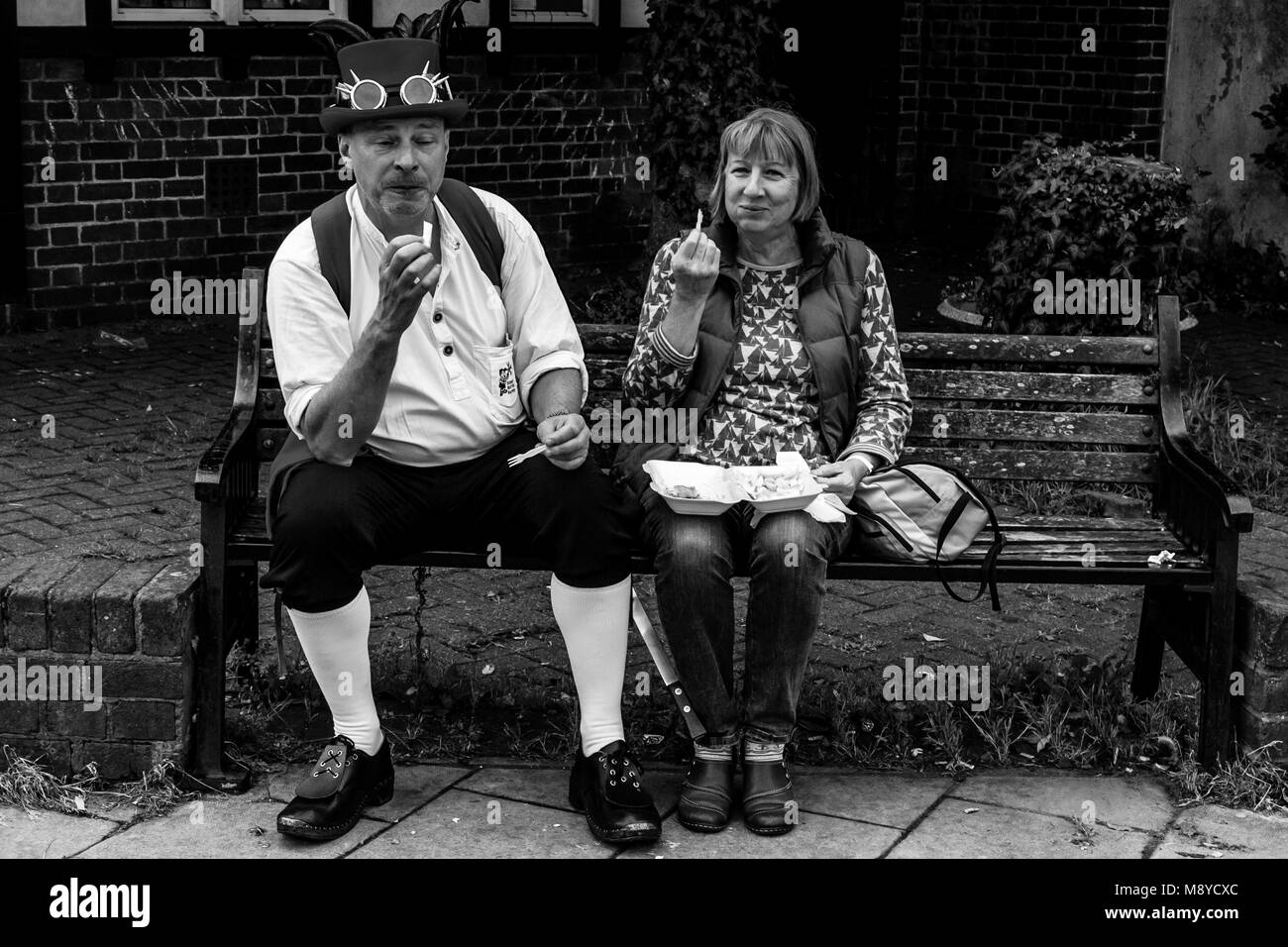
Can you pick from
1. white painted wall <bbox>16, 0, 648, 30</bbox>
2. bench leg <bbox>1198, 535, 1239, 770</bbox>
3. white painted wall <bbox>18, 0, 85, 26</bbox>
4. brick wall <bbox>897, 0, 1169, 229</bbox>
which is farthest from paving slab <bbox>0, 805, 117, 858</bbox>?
brick wall <bbox>897, 0, 1169, 229</bbox>

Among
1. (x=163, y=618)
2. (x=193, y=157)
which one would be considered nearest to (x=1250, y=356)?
(x=193, y=157)

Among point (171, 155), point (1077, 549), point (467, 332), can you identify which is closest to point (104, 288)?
point (171, 155)

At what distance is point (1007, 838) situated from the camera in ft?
12.7

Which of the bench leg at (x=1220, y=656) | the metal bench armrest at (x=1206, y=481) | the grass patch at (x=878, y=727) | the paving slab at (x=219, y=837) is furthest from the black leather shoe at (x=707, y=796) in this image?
the metal bench armrest at (x=1206, y=481)

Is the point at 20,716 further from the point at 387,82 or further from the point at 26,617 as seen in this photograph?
the point at 387,82

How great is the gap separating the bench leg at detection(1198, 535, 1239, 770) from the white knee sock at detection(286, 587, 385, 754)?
75.3 inches

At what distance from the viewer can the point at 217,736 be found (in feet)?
13.3

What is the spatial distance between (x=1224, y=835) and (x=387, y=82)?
8.08 feet

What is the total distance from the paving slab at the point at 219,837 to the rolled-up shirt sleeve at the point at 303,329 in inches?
33.2

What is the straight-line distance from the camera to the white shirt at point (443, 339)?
13.1ft

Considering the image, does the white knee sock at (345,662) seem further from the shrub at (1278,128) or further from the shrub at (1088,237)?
the shrub at (1278,128)

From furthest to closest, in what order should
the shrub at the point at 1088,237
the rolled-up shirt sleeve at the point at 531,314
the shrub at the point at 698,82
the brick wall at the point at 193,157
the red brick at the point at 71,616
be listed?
→ the brick wall at the point at 193,157 < the shrub at the point at 698,82 < the shrub at the point at 1088,237 < the rolled-up shirt sleeve at the point at 531,314 < the red brick at the point at 71,616

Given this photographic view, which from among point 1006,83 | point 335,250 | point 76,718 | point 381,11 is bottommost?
point 76,718

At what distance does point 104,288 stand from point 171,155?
0.79 meters
